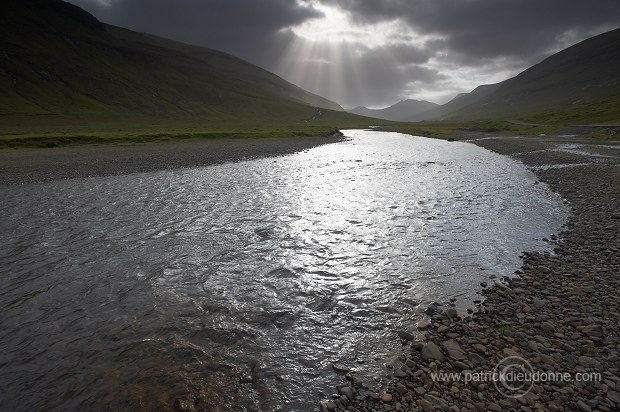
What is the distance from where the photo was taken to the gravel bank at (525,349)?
704 cm

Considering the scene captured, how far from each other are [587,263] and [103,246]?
2146 cm

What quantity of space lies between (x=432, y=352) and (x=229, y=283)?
788cm

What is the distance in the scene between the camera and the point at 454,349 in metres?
8.62

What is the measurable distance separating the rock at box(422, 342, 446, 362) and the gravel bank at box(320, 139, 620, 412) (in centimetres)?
2

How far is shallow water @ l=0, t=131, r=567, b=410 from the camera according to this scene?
8.34 m

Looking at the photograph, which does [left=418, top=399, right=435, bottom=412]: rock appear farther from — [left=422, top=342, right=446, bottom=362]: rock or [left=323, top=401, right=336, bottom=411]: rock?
[left=323, top=401, right=336, bottom=411]: rock

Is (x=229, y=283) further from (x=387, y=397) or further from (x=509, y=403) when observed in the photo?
(x=509, y=403)

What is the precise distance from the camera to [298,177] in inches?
1473

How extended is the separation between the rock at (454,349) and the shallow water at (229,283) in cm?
135

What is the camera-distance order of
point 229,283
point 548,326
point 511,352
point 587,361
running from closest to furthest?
point 587,361, point 511,352, point 548,326, point 229,283

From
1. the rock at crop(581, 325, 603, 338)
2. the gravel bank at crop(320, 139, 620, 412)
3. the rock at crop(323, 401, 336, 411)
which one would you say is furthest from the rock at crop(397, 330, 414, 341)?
the rock at crop(581, 325, 603, 338)

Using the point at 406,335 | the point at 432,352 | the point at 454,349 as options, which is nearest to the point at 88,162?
the point at 406,335

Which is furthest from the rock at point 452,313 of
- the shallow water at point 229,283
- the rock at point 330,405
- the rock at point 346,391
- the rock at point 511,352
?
the rock at point 330,405

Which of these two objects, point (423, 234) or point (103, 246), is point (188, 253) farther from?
point (423, 234)
